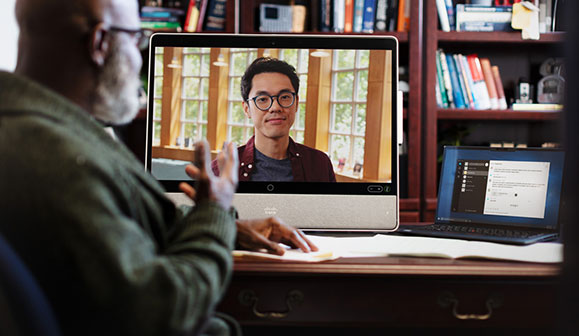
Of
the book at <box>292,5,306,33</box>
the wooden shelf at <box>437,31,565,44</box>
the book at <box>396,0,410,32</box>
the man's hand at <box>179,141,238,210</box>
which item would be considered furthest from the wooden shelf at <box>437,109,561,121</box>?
the man's hand at <box>179,141,238,210</box>

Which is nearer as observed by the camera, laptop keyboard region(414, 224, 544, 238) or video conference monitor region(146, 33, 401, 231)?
laptop keyboard region(414, 224, 544, 238)

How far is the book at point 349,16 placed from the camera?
9.42ft

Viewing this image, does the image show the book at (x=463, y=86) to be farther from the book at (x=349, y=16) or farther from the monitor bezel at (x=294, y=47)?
the monitor bezel at (x=294, y=47)

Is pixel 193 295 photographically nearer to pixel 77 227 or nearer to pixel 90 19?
pixel 77 227

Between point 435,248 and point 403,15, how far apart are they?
6.55ft

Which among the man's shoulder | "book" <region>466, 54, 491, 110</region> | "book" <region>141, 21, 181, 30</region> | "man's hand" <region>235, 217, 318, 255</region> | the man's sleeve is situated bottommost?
"man's hand" <region>235, 217, 318, 255</region>

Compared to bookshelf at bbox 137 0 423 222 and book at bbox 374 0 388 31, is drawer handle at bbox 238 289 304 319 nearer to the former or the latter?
bookshelf at bbox 137 0 423 222

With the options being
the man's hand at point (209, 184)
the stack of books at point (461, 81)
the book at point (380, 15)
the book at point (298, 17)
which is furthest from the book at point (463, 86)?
the man's hand at point (209, 184)

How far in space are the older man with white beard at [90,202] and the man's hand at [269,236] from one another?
0.27m

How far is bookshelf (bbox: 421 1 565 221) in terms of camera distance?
112 inches

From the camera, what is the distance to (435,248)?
1.18 metres

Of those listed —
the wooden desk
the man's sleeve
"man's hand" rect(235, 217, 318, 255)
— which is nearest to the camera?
the man's sleeve

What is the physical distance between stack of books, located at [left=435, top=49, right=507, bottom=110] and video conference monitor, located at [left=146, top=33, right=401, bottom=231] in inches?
59.7

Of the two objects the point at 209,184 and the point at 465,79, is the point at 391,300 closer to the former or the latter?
the point at 209,184
